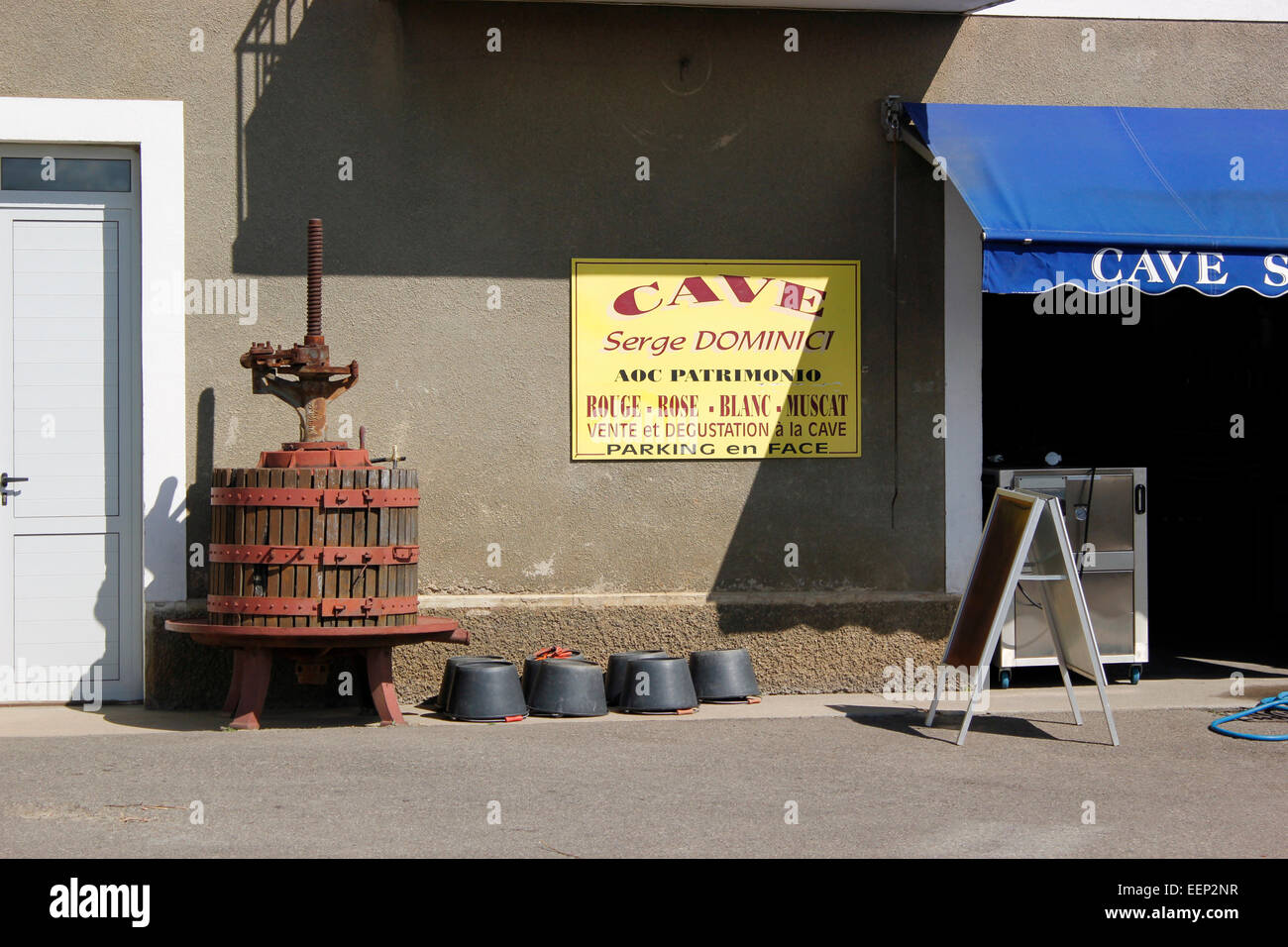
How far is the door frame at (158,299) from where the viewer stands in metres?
8.03

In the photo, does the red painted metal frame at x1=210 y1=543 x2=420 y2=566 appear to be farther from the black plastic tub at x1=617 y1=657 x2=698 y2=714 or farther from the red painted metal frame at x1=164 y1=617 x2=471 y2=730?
the black plastic tub at x1=617 y1=657 x2=698 y2=714

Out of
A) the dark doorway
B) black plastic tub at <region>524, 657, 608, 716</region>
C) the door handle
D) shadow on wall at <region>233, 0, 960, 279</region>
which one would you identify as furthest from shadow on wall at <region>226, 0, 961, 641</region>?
the dark doorway

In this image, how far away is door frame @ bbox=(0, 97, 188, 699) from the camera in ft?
26.3

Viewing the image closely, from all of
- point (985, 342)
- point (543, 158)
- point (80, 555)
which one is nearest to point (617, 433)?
point (543, 158)

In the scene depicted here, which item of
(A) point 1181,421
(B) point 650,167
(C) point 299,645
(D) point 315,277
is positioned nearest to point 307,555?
(C) point 299,645

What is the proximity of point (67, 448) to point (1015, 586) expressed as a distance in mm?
5453

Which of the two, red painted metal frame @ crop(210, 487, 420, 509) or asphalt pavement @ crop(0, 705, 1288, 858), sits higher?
red painted metal frame @ crop(210, 487, 420, 509)

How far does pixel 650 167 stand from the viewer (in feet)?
27.9

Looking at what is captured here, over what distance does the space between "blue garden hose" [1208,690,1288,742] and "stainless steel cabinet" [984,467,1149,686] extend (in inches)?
37.9

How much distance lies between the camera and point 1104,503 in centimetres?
901

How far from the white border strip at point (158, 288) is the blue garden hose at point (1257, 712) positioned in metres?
5.86

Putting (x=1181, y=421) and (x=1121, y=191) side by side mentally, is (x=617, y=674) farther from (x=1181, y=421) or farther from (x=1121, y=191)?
(x=1181, y=421)

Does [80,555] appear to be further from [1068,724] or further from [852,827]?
[1068,724]

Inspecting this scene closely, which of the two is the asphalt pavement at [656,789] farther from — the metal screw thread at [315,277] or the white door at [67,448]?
the metal screw thread at [315,277]
